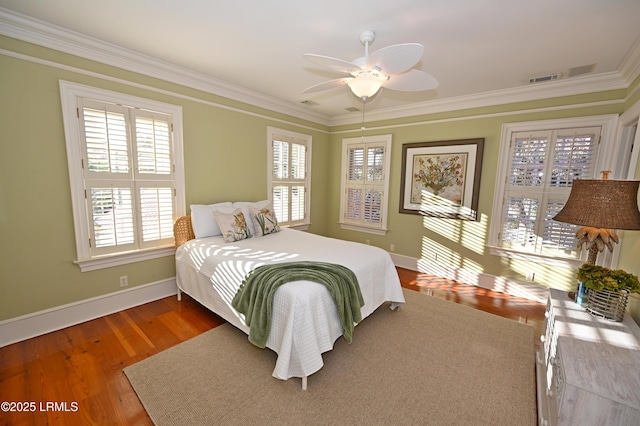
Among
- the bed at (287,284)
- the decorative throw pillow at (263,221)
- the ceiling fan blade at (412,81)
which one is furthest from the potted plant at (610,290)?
the decorative throw pillow at (263,221)

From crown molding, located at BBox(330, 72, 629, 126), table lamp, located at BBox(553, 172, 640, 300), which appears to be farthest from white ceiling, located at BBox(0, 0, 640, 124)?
table lamp, located at BBox(553, 172, 640, 300)

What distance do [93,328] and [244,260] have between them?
1.63 meters

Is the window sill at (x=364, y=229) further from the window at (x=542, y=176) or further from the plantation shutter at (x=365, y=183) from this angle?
the window at (x=542, y=176)

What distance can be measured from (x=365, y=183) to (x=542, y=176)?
2452mm

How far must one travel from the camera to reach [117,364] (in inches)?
82.0

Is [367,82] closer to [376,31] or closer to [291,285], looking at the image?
[376,31]

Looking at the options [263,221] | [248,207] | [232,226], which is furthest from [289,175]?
[232,226]

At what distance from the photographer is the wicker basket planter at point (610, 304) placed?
5.29 feet

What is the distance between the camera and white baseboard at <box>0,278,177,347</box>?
2279mm

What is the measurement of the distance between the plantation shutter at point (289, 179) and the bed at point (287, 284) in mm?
685

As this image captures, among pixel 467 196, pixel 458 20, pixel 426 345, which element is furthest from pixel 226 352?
pixel 467 196

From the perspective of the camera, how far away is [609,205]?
5.44 ft

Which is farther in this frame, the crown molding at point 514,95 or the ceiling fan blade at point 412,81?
the crown molding at point 514,95

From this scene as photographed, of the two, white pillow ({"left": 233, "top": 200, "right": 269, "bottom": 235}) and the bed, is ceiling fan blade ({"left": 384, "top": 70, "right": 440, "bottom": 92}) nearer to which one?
the bed
